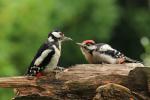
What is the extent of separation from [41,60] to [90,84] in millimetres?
666

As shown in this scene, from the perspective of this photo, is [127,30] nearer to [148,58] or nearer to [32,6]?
[32,6]

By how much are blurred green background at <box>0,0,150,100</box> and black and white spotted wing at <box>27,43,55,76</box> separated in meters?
8.45

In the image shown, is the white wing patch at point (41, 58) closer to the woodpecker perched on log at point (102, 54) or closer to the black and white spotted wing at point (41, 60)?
the black and white spotted wing at point (41, 60)

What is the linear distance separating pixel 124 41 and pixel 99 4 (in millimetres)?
2261

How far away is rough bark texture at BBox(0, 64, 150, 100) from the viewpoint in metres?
9.69

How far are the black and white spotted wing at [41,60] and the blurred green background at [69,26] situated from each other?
8451 millimetres

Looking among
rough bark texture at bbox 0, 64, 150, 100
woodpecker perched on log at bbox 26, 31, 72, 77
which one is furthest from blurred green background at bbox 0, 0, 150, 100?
rough bark texture at bbox 0, 64, 150, 100

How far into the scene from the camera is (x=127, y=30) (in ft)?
98.2

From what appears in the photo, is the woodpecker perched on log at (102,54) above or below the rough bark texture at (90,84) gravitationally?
above

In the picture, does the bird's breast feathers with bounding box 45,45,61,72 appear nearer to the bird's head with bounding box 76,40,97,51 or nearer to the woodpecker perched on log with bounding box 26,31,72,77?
the woodpecker perched on log with bounding box 26,31,72,77

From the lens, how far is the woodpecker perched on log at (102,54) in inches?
417

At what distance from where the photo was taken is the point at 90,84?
990 centimetres

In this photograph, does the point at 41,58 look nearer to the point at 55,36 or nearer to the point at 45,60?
the point at 45,60

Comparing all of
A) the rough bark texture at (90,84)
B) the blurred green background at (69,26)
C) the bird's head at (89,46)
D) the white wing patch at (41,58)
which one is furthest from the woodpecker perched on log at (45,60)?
the blurred green background at (69,26)
